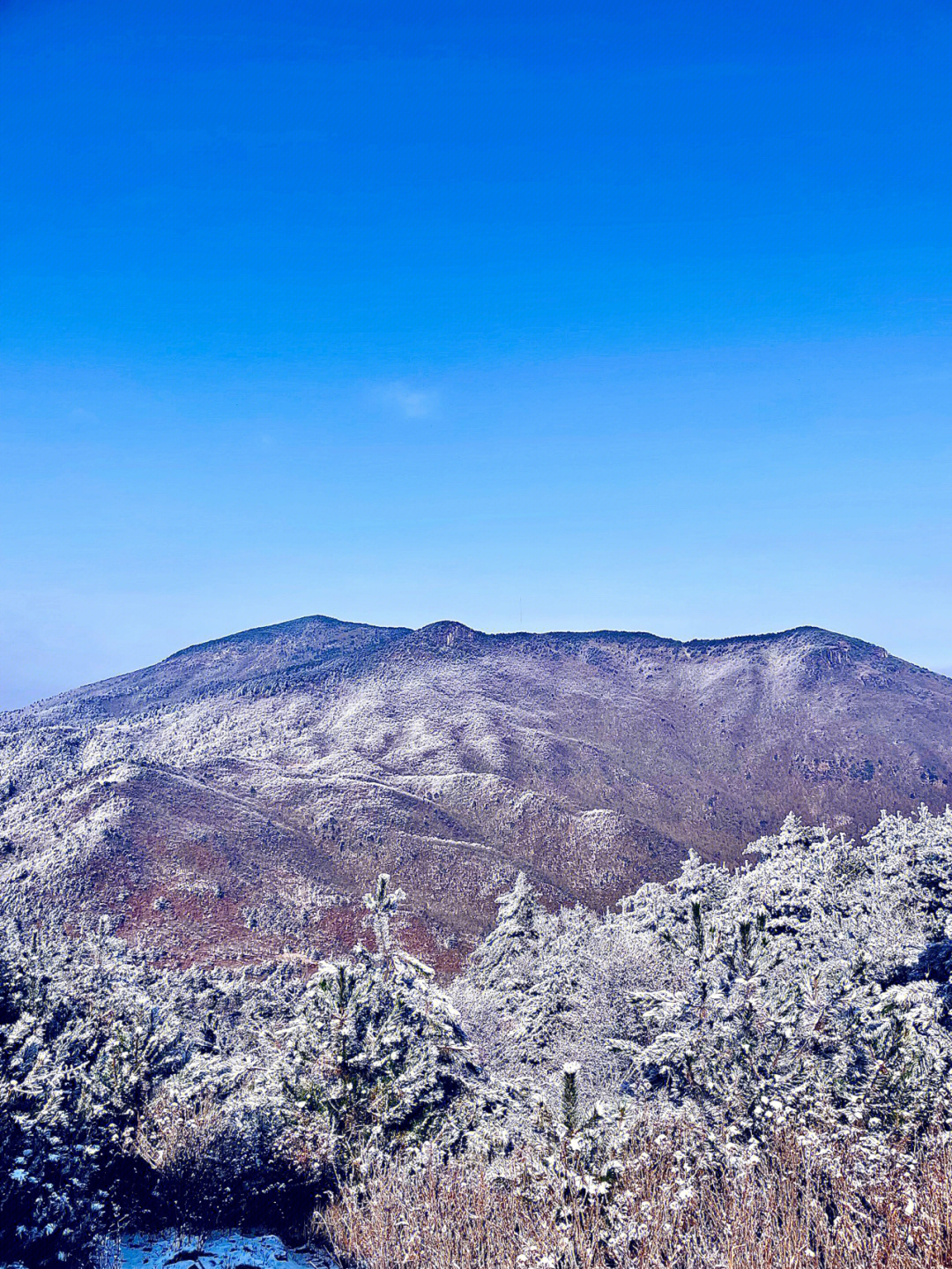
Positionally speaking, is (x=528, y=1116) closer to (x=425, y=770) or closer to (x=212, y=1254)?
(x=212, y=1254)

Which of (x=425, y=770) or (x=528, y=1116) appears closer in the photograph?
(x=528, y=1116)

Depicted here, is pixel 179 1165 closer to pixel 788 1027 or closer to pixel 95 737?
pixel 788 1027

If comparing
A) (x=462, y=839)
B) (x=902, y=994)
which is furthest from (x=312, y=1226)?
(x=462, y=839)

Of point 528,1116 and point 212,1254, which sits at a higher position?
point 212,1254

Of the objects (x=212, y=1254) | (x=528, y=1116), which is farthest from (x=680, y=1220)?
(x=528, y=1116)

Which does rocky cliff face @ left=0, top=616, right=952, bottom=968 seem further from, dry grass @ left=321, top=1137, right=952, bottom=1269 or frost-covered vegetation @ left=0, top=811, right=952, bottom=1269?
dry grass @ left=321, top=1137, right=952, bottom=1269

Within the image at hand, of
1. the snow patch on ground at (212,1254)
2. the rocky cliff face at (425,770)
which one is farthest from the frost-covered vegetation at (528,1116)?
the rocky cliff face at (425,770)
